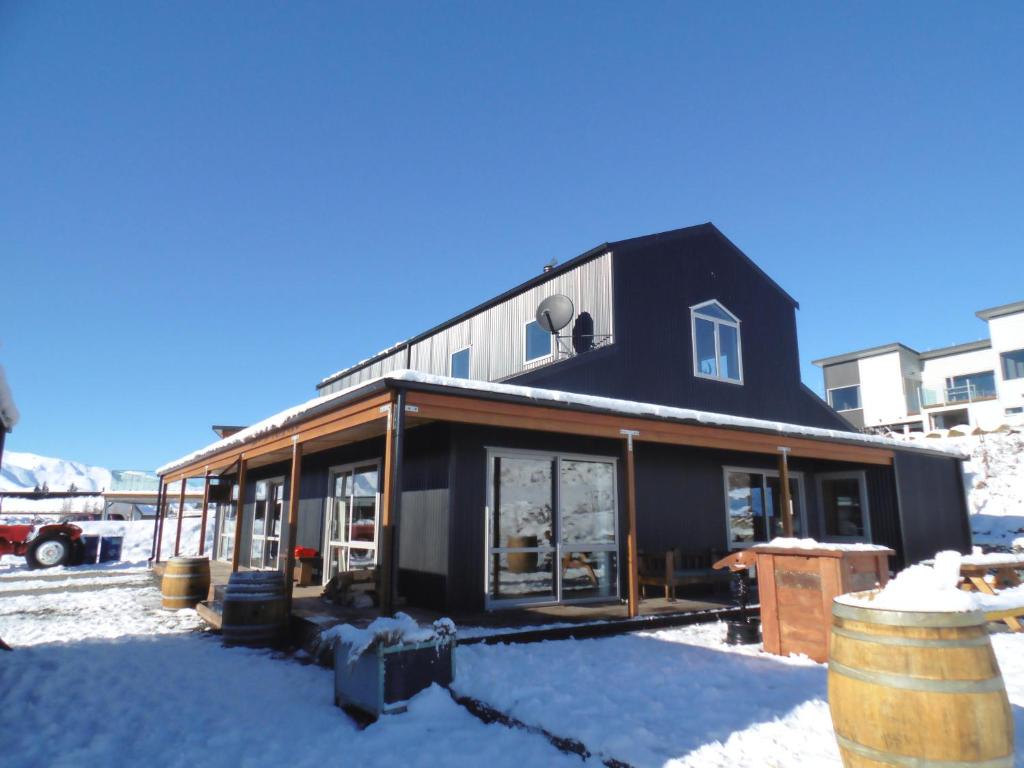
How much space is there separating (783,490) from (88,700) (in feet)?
28.9

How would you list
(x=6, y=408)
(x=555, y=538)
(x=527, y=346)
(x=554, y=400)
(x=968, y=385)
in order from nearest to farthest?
(x=6, y=408), (x=554, y=400), (x=555, y=538), (x=527, y=346), (x=968, y=385)

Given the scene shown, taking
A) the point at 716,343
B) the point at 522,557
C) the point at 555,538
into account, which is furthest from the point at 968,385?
the point at 522,557

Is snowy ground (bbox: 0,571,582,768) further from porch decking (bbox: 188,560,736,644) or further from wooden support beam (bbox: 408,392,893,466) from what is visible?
wooden support beam (bbox: 408,392,893,466)

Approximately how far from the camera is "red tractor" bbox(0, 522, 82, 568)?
635 inches

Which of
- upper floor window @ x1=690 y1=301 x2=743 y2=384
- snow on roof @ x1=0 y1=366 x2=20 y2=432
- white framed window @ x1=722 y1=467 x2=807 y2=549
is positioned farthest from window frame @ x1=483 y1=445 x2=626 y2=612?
snow on roof @ x1=0 y1=366 x2=20 y2=432

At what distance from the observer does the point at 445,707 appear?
13.8ft

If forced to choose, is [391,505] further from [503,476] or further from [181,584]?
[181,584]

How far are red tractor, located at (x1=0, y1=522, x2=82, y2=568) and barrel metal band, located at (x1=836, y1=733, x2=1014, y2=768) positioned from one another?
765 inches

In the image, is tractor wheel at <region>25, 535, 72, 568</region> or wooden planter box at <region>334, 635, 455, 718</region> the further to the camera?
tractor wheel at <region>25, 535, 72, 568</region>

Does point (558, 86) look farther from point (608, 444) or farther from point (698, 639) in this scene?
point (698, 639)

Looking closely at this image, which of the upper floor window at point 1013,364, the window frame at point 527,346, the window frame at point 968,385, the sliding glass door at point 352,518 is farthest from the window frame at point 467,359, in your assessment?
the window frame at point 968,385

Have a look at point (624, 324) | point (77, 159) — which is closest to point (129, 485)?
point (77, 159)

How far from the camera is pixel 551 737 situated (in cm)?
359

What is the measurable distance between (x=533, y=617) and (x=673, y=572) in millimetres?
2335
